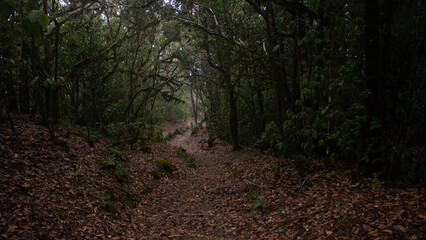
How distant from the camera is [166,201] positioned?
27.1 ft

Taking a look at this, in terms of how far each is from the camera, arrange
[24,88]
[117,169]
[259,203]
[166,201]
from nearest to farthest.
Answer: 1. [259,203]
2. [166,201]
3. [117,169]
4. [24,88]

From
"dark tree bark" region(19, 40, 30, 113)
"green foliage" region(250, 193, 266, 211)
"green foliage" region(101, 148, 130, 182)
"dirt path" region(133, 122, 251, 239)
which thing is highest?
"dark tree bark" region(19, 40, 30, 113)

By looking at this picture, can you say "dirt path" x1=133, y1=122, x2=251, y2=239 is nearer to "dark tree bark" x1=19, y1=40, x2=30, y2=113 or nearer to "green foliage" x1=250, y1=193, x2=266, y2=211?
"green foliage" x1=250, y1=193, x2=266, y2=211

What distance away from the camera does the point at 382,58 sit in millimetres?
5051

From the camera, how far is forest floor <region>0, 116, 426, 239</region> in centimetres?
430

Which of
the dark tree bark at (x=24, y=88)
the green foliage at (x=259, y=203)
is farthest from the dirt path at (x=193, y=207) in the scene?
the dark tree bark at (x=24, y=88)

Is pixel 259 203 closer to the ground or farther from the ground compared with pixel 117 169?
closer to the ground

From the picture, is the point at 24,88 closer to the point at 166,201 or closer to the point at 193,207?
the point at 166,201

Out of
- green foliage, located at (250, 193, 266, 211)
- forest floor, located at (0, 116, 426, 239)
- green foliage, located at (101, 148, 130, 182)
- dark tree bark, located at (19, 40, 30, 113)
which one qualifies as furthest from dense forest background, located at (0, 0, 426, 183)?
green foliage, located at (101, 148, 130, 182)

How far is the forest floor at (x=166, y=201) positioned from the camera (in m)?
4.30

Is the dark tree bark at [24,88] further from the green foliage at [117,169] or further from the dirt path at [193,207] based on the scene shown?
the dirt path at [193,207]

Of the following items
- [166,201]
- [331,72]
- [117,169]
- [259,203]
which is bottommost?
[166,201]

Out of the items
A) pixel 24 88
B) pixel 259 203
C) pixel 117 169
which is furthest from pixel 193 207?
pixel 24 88

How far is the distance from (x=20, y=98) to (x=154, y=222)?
6544 mm
